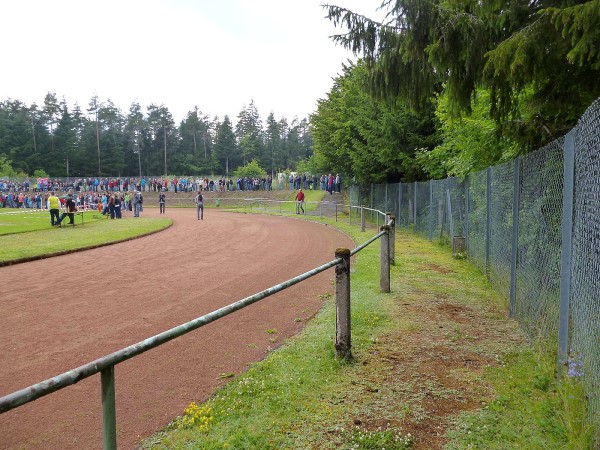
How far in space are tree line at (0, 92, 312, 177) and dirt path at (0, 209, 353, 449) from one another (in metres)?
77.0

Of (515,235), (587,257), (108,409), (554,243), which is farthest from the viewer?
(515,235)

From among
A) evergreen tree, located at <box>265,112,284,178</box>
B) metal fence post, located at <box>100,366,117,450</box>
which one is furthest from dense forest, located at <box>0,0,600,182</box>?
evergreen tree, located at <box>265,112,284,178</box>

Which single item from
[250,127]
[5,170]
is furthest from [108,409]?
[250,127]

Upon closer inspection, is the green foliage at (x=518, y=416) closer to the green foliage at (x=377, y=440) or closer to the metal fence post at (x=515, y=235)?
the green foliage at (x=377, y=440)

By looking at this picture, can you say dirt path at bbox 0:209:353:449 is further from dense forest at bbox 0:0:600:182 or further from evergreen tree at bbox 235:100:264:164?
evergreen tree at bbox 235:100:264:164

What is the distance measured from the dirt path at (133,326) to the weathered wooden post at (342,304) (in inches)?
48.7

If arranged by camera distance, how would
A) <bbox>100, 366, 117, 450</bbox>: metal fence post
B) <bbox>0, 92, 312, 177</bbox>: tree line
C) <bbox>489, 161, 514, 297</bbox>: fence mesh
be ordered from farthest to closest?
<bbox>0, 92, 312, 177</bbox>: tree line → <bbox>489, 161, 514, 297</bbox>: fence mesh → <bbox>100, 366, 117, 450</bbox>: metal fence post

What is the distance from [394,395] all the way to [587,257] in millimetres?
2168

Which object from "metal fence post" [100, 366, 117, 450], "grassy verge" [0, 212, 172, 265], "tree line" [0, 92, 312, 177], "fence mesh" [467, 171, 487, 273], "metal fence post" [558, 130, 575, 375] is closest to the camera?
"metal fence post" [100, 366, 117, 450]

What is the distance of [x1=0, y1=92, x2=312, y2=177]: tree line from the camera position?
92.2 metres

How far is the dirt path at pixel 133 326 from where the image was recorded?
15.0 feet

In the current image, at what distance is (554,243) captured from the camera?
209 inches

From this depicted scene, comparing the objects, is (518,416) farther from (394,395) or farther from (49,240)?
(49,240)

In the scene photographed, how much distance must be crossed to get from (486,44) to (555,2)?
96 centimetres
